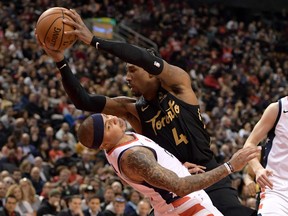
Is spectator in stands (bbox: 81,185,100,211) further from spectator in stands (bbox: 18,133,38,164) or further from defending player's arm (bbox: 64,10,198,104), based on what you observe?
defending player's arm (bbox: 64,10,198,104)

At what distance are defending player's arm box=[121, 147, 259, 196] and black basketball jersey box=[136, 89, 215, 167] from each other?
880 millimetres

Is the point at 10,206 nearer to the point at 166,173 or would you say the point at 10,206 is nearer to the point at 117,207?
the point at 117,207

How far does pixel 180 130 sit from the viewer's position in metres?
5.33

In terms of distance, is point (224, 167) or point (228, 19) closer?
point (224, 167)

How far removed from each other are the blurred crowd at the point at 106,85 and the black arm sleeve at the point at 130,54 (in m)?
4.50

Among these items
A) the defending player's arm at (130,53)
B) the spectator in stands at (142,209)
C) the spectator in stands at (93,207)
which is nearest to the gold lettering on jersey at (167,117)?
the defending player's arm at (130,53)

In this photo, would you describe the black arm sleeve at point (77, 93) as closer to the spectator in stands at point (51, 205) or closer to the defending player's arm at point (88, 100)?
the defending player's arm at point (88, 100)

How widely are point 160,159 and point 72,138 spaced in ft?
30.7

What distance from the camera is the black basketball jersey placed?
5316 millimetres

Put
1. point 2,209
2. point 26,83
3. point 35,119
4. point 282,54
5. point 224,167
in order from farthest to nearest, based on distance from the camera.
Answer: point 282,54
point 26,83
point 35,119
point 2,209
point 224,167

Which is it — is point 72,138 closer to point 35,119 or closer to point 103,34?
point 35,119

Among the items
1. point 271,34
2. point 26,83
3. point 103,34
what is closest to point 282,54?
point 271,34

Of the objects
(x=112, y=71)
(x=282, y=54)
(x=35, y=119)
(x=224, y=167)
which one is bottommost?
(x=282, y=54)

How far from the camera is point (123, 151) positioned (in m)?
4.50
